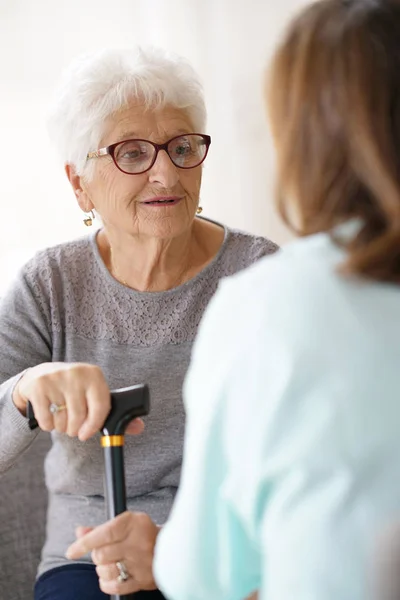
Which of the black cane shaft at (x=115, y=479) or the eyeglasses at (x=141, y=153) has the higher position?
the eyeglasses at (x=141, y=153)

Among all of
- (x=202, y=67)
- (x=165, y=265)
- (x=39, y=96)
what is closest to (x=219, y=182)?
(x=202, y=67)

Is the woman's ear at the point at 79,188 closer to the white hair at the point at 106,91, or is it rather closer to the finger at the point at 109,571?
the white hair at the point at 106,91

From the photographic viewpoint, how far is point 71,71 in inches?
62.1

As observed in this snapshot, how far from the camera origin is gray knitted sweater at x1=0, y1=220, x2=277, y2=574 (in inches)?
62.6

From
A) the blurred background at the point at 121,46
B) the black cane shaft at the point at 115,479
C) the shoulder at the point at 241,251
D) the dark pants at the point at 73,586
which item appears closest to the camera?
the black cane shaft at the point at 115,479

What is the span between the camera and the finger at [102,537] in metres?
1.19

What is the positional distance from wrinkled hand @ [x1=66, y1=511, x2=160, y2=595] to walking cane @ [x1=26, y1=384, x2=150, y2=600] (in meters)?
0.02

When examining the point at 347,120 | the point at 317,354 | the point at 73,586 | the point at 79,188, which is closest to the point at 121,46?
the point at 79,188

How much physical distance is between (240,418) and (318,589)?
17 centimetres

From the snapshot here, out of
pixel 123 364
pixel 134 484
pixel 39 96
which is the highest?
pixel 39 96

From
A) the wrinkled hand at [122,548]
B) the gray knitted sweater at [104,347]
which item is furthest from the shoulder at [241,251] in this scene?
the wrinkled hand at [122,548]

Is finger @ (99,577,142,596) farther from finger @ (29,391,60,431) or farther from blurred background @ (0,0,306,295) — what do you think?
blurred background @ (0,0,306,295)

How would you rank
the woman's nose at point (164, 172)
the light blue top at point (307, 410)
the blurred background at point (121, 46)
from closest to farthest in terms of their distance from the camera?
the light blue top at point (307, 410)
the woman's nose at point (164, 172)
the blurred background at point (121, 46)

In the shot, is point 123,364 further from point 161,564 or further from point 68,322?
point 161,564
